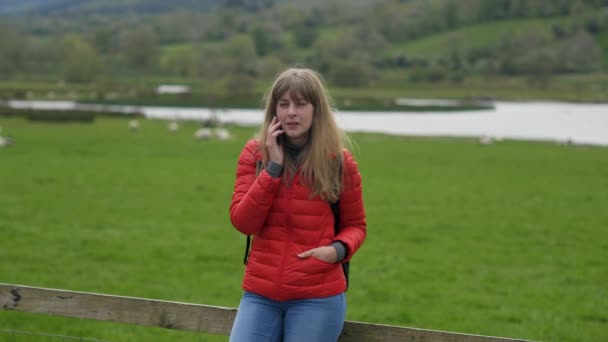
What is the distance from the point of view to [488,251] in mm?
15820

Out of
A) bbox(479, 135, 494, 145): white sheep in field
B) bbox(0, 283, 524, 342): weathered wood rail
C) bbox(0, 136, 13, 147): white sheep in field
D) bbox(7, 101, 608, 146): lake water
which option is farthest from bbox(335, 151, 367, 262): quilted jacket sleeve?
bbox(7, 101, 608, 146): lake water

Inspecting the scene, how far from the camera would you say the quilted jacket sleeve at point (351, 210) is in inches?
186

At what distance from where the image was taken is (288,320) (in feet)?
15.1

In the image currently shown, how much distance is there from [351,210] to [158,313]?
1.86 m

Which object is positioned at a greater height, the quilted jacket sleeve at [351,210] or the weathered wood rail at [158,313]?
the quilted jacket sleeve at [351,210]

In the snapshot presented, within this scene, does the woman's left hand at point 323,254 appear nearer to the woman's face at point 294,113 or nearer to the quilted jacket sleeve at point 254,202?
the quilted jacket sleeve at point 254,202

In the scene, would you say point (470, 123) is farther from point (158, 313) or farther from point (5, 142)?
point (158, 313)

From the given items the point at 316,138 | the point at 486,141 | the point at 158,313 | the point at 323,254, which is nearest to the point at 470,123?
the point at 486,141

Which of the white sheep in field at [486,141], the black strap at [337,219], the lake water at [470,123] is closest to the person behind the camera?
the black strap at [337,219]

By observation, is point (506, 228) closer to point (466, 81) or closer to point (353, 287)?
point (353, 287)

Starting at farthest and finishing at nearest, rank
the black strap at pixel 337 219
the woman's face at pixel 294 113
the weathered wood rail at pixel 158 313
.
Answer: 1. the weathered wood rail at pixel 158 313
2. the black strap at pixel 337 219
3. the woman's face at pixel 294 113

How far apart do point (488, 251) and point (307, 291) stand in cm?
1194

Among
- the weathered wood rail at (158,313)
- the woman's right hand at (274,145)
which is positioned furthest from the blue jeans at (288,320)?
the woman's right hand at (274,145)

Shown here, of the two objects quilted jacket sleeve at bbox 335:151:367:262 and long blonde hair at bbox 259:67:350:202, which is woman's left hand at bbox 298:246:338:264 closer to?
quilted jacket sleeve at bbox 335:151:367:262
